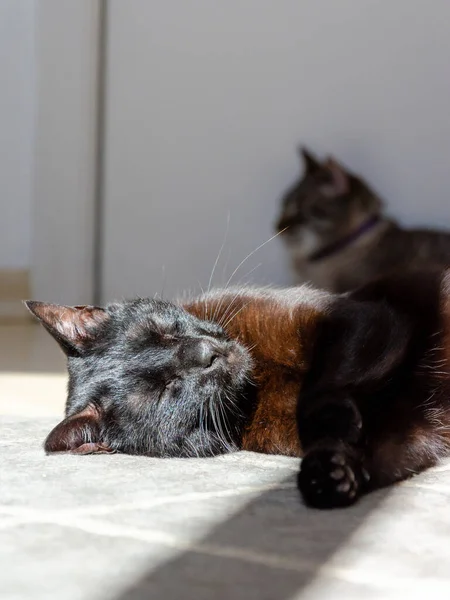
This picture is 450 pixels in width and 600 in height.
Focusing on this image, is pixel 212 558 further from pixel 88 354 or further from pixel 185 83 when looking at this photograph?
pixel 185 83

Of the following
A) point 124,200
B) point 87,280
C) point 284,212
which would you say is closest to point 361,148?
point 284,212

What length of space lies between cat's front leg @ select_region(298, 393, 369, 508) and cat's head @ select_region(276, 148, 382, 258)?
2.15 m

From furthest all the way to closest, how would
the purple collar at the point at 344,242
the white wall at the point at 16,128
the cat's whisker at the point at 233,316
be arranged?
the white wall at the point at 16,128 → the purple collar at the point at 344,242 → the cat's whisker at the point at 233,316

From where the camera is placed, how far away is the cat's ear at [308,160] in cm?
329

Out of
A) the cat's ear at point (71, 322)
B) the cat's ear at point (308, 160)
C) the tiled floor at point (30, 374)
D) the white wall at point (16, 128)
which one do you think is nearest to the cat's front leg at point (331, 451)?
the cat's ear at point (71, 322)

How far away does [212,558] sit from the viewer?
0.82 metres

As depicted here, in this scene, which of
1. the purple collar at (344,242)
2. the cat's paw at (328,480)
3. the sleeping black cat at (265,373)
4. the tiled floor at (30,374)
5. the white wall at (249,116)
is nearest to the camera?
the cat's paw at (328,480)

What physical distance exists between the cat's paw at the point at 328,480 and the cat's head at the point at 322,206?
226 centimetres

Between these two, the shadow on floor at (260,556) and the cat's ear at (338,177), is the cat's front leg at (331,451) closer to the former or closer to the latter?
the shadow on floor at (260,556)

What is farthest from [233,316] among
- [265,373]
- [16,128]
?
[16,128]

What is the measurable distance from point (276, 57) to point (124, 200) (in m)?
0.88

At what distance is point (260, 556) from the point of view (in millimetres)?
824

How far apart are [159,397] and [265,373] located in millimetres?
181

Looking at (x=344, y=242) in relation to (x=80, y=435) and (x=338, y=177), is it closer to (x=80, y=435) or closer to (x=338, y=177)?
(x=338, y=177)
